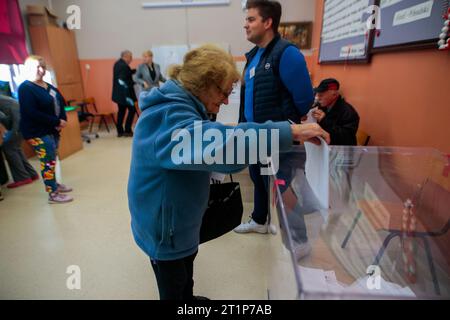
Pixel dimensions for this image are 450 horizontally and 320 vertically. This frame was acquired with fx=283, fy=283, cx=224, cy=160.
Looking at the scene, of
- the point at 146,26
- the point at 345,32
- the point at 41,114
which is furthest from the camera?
the point at 146,26

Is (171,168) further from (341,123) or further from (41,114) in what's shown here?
(41,114)

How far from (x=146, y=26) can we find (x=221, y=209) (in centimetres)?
573

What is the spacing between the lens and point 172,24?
582 cm

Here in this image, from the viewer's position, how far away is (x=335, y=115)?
217 centimetres

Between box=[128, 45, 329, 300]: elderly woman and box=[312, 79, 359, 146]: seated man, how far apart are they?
1.22 metres

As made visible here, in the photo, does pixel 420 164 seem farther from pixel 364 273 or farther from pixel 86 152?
pixel 86 152

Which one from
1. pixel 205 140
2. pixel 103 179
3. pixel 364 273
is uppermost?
pixel 205 140

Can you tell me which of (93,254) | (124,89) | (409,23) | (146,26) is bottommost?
(93,254)

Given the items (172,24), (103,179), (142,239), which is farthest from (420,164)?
(172,24)

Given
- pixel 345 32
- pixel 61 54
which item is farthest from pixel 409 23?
pixel 61 54

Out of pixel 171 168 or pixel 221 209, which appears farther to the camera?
pixel 221 209

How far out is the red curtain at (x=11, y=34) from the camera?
4121mm

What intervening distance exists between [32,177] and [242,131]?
3.66 meters

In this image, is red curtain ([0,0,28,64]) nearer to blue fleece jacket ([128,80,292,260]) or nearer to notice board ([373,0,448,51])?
blue fleece jacket ([128,80,292,260])
